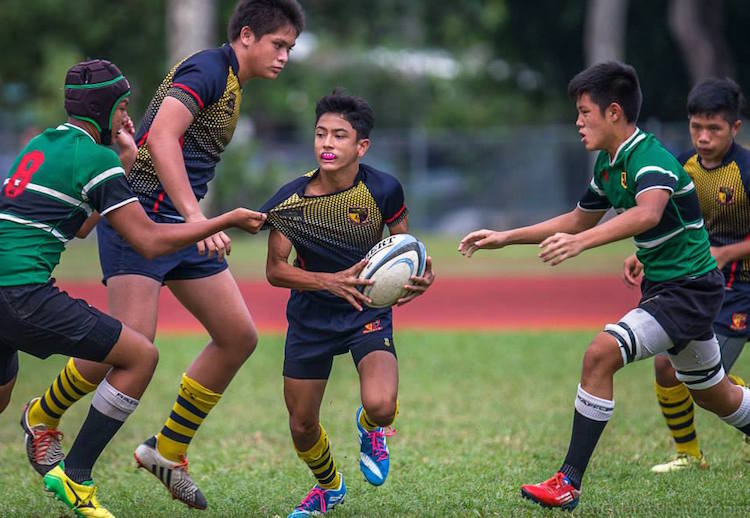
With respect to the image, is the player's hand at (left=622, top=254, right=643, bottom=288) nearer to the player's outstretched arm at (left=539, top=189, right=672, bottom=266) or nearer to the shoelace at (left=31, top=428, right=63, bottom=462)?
A: the player's outstretched arm at (left=539, top=189, right=672, bottom=266)

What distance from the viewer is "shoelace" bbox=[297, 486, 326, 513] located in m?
5.35

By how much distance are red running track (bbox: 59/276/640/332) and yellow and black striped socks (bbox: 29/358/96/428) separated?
7.76 m

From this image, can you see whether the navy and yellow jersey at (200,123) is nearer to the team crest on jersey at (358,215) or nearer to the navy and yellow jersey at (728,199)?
the team crest on jersey at (358,215)

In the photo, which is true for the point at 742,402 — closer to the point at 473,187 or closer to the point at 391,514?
the point at 391,514

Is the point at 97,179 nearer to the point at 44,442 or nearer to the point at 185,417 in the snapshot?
the point at 185,417

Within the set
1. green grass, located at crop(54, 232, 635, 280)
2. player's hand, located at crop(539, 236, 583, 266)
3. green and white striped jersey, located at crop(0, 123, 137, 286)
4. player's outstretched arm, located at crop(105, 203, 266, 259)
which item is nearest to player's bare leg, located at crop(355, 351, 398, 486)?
Result: player's outstretched arm, located at crop(105, 203, 266, 259)

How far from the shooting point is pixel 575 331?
12766 mm

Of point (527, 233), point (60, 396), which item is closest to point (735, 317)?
point (527, 233)

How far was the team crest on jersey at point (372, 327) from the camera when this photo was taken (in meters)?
5.32

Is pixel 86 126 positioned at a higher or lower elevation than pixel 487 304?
higher

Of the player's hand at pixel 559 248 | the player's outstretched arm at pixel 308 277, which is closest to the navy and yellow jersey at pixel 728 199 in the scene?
the player's hand at pixel 559 248

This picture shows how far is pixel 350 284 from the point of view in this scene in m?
5.05

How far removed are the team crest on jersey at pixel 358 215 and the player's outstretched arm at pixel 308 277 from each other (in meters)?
0.24

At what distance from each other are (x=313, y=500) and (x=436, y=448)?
181 cm
